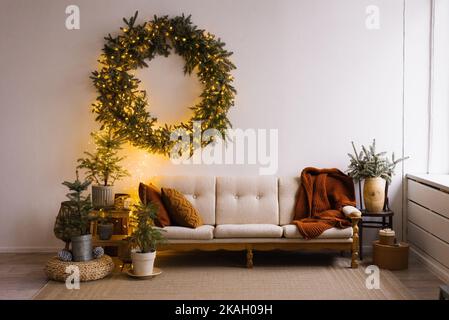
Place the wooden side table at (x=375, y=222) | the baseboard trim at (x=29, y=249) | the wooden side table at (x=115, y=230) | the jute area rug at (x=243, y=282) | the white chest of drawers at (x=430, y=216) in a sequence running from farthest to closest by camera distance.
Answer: the baseboard trim at (x=29, y=249) → the wooden side table at (x=375, y=222) → the wooden side table at (x=115, y=230) → the white chest of drawers at (x=430, y=216) → the jute area rug at (x=243, y=282)

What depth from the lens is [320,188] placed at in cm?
624

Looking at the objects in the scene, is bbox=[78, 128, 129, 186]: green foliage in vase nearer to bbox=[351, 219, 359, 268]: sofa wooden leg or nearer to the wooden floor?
the wooden floor

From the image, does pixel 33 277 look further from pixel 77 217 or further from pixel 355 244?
pixel 355 244

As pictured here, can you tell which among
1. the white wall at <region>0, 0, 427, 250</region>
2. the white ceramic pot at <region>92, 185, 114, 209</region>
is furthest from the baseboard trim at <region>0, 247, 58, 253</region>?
the white ceramic pot at <region>92, 185, 114, 209</region>

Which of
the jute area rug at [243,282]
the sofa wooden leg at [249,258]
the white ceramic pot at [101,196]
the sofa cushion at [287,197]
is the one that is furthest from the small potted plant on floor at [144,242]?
the sofa cushion at [287,197]

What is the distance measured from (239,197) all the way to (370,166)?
1.31 metres

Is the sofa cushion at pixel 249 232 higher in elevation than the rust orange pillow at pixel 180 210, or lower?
lower

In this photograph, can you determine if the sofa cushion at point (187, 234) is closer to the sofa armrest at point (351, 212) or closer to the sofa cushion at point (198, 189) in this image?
the sofa cushion at point (198, 189)

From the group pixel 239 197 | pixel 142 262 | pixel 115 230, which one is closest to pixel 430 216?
pixel 239 197

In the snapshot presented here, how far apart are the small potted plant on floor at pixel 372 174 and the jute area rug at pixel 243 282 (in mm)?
630

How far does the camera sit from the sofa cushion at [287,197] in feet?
20.6

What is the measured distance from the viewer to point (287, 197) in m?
6.31

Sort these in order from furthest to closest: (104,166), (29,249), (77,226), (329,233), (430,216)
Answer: (29,249), (104,166), (430,216), (329,233), (77,226)

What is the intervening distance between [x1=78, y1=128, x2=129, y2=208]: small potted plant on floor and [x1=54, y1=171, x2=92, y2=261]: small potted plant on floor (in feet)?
1.12
